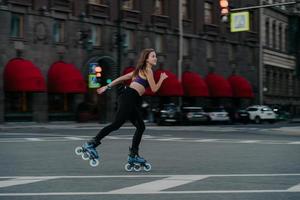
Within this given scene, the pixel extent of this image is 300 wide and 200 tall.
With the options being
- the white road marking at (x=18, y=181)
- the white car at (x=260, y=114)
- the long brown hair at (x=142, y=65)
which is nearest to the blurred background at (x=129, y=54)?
the white car at (x=260, y=114)

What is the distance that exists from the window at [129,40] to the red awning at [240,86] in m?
13.0

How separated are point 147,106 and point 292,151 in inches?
1148

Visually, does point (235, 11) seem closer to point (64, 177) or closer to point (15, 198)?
point (64, 177)

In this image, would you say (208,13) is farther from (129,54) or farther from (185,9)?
(129,54)

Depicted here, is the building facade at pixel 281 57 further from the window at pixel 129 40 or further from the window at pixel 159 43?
the window at pixel 129 40

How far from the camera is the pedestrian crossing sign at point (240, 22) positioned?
29828 mm

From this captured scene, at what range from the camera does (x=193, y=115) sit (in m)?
42.4

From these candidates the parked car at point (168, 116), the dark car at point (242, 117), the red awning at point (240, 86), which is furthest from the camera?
Result: the red awning at point (240, 86)

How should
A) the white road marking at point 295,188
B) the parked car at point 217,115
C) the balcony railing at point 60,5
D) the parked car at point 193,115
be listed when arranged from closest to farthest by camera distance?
the white road marking at point 295,188 → the balcony railing at point 60,5 → the parked car at point 193,115 → the parked car at point 217,115

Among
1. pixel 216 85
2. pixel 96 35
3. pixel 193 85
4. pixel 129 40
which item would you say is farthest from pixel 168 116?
pixel 216 85

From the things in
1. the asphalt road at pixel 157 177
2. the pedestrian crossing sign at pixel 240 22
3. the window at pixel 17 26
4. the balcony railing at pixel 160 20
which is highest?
the balcony railing at pixel 160 20

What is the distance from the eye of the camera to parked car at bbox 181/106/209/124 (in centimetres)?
4191

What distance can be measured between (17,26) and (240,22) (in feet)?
46.5

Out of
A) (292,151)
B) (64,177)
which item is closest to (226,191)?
(64,177)
